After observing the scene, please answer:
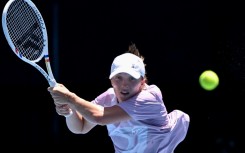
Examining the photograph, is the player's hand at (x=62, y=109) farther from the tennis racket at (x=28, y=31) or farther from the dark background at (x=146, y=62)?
the dark background at (x=146, y=62)

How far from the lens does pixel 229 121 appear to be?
5.39 metres

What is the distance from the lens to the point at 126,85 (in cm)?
328

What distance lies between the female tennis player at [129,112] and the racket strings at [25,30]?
15.7 inches

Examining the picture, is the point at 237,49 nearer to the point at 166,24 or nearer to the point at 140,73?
the point at 166,24

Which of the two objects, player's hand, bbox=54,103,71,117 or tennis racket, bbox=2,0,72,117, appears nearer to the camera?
player's hand, bbox=54,103,71,117

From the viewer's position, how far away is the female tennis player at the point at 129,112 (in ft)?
10.5

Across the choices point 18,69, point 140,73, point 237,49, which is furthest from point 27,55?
point 237,49

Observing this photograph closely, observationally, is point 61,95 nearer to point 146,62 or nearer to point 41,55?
point 41,55

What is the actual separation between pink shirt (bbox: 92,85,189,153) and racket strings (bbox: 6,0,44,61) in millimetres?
555

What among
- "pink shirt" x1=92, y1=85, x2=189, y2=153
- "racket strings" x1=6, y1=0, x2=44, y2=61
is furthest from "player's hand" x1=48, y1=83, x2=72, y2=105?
"racket strings" x1=6, y1=0, x2=44, y2=61

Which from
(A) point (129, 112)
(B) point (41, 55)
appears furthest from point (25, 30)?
(A) point (129, 112)

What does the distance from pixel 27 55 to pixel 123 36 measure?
2067 mm

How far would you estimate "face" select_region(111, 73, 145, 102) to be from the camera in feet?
10.8

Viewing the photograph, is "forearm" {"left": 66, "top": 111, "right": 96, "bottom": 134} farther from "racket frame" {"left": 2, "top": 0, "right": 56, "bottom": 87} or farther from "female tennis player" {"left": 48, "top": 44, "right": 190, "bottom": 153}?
"racket frame" {"left": 2, "top": 0, "right": 56, "bottom": 87}
